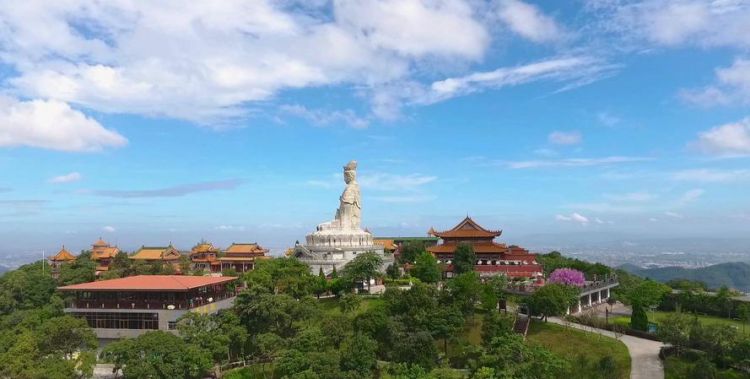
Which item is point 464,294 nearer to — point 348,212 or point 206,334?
point 206,334

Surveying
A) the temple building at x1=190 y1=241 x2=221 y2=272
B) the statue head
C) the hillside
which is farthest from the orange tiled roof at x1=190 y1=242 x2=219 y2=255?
the hillside

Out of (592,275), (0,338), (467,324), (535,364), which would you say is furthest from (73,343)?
(592,275)

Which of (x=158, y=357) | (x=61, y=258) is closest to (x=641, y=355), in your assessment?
(x=158, y=357)

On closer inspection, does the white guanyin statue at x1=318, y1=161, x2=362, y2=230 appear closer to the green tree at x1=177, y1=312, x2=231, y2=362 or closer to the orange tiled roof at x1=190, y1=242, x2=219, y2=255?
the orange tiled roof at x1=190, y1=242, x2=219, y2=255

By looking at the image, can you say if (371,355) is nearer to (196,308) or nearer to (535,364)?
(535,364)

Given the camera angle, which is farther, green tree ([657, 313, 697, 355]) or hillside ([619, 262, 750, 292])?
hillside ([619, 262, 750, 292])

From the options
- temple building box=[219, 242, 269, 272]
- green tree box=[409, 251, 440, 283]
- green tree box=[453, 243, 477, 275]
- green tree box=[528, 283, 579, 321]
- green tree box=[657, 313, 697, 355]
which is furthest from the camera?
temple building box=[219, 242, 269, 272]
